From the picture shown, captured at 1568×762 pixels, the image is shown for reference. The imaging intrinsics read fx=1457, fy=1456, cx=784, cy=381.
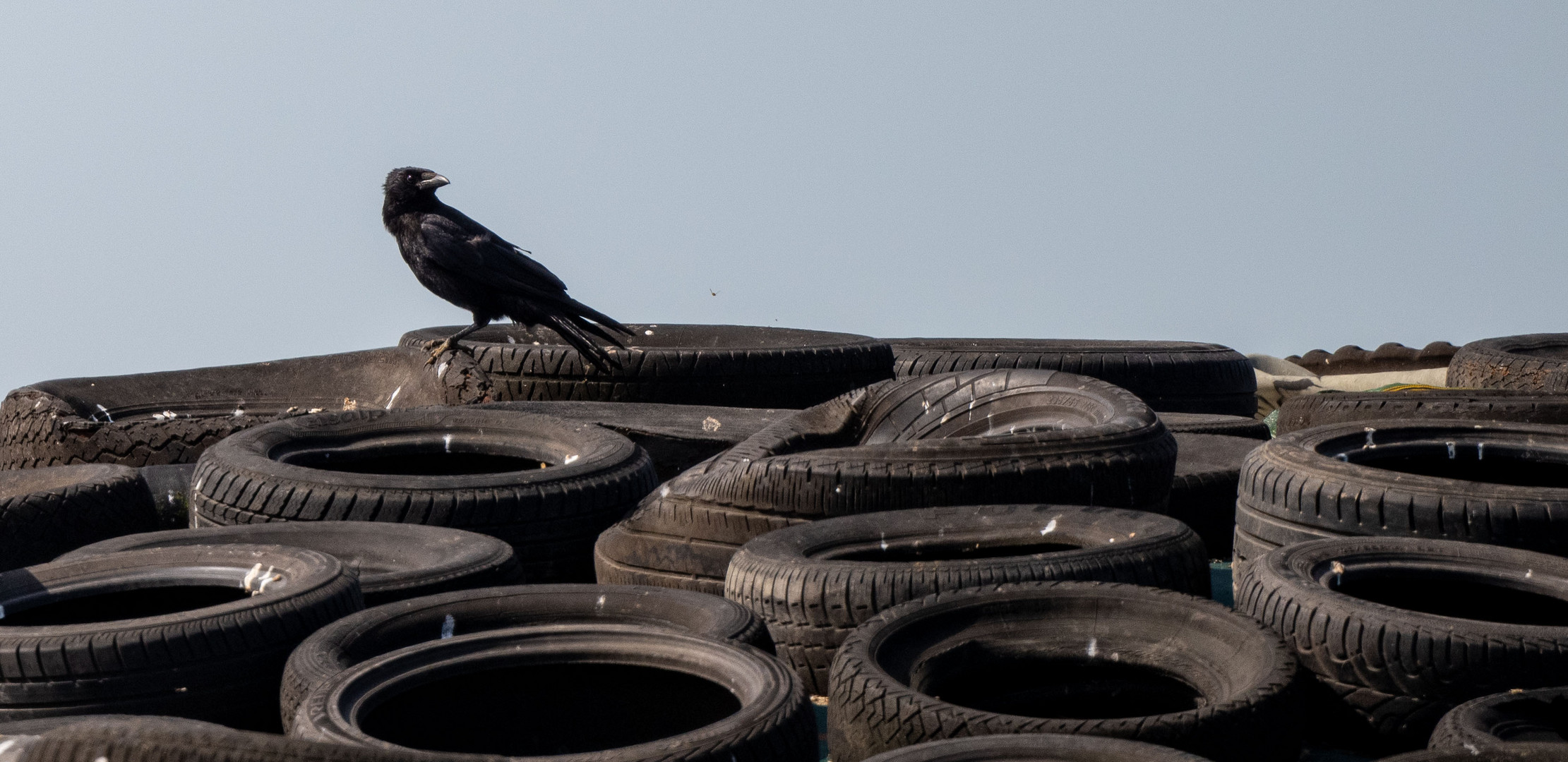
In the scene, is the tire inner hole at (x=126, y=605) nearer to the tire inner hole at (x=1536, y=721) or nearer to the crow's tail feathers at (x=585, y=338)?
the tire inner hole at (x=1536, y=721)

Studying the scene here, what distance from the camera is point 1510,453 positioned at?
4742mm

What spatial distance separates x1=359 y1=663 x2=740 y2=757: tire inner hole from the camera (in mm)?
2947

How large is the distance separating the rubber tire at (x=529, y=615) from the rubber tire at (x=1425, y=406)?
10.8 ft

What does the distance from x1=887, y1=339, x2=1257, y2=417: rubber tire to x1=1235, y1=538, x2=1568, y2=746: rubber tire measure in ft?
13.6

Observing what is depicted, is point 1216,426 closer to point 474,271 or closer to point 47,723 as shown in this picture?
point 474,271

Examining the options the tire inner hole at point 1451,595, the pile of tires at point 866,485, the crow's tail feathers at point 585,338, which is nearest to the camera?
the tire inner hole at point 1451,595

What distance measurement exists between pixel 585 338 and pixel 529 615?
4557 mm

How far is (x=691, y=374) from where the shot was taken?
Answer: 7516mm

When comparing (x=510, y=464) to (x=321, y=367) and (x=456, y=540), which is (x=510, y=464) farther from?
(x=321, y=367)

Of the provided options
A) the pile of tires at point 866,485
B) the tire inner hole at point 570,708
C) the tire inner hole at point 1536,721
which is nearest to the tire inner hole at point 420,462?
the pile of tires at point 866,485

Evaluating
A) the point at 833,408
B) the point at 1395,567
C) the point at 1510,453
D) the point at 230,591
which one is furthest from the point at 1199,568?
the point at 230,591

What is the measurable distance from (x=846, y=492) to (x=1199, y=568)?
1.06 meters

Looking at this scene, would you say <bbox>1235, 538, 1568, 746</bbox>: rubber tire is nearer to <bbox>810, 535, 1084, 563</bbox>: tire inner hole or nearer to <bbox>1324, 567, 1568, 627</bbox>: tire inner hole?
<bbox>1324, 567, 1568, 627</bbox>: tire inner hole

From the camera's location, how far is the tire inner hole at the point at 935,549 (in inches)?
158
